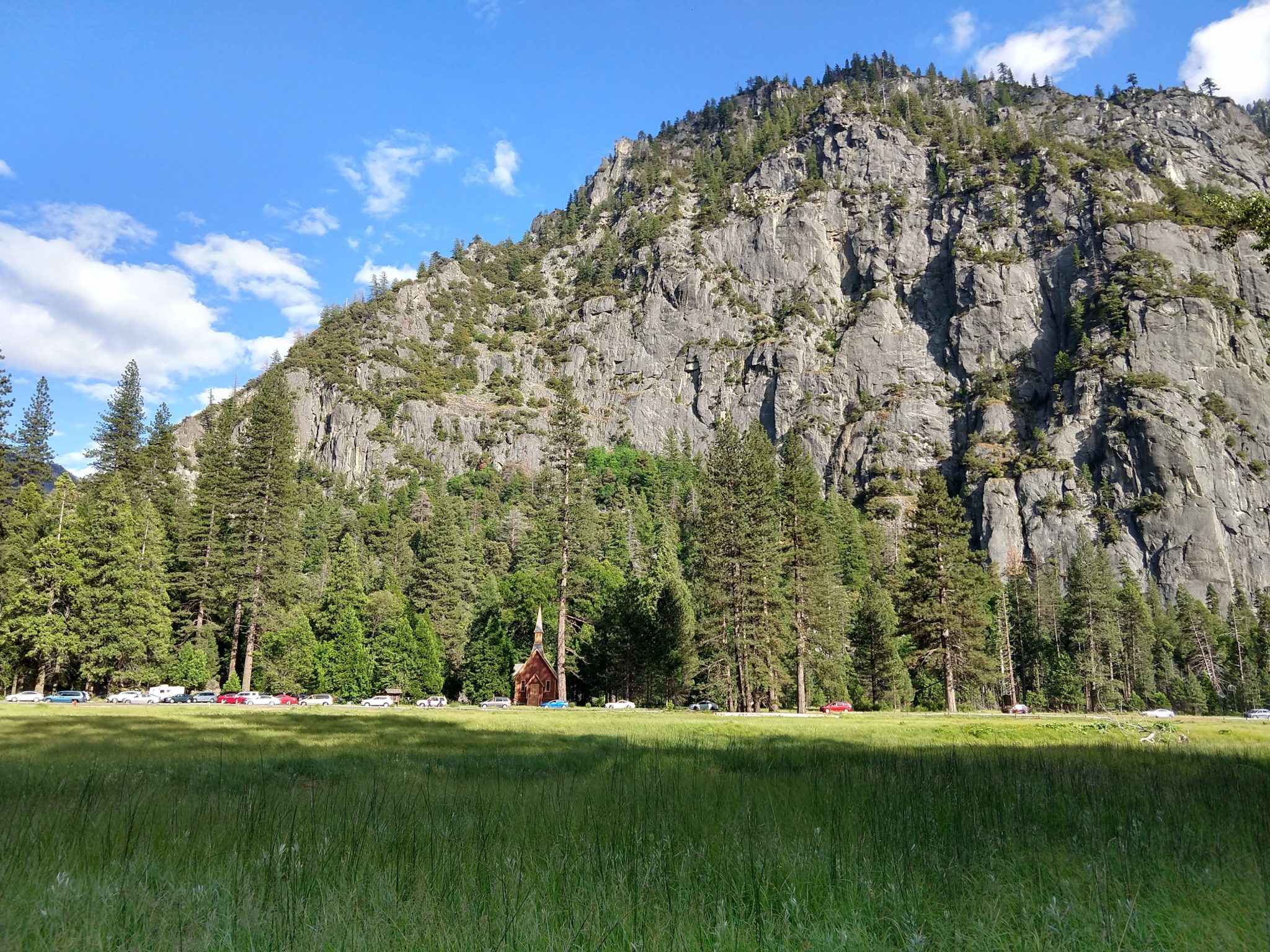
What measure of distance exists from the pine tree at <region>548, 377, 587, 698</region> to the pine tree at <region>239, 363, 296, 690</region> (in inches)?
804

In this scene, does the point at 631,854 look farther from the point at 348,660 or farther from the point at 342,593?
the point at 342,593

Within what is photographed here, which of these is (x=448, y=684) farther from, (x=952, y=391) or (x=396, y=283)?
(x=396, y=283)

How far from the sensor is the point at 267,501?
47.8m

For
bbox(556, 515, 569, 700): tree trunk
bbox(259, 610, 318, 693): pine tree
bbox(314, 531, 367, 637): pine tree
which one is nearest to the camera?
bbox(556, 515, 569, 700): tree trunk

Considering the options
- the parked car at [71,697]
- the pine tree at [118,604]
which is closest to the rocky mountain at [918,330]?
the pine tree at [118,604]

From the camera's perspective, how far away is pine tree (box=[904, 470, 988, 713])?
39.6 metres

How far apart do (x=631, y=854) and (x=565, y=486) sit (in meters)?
38.8

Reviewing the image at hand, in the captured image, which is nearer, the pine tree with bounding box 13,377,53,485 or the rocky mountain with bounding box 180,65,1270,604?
the pine tree with bounding box 13,377,53,485

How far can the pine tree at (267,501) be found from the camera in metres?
46.2

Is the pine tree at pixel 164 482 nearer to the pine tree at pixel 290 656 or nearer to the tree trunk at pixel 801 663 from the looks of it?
the pine tree at pixel 290 656

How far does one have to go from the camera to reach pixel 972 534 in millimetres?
112938

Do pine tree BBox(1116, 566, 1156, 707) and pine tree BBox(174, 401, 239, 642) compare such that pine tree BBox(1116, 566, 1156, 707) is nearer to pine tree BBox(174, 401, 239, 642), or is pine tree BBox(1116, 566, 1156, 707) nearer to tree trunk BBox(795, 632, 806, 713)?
tree trunk BBox(795, 632, 806, 713)

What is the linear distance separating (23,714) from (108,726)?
18.0 ft

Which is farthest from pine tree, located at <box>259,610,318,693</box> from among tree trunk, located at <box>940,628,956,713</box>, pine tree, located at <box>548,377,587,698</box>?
tree trunk, located at <box>940,628,956,713</box>
